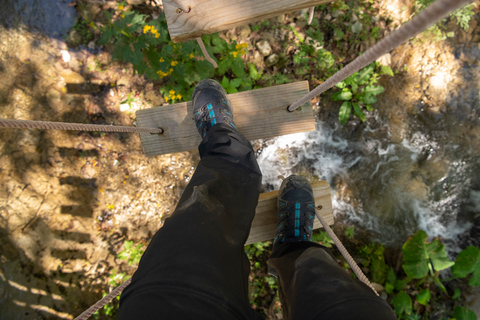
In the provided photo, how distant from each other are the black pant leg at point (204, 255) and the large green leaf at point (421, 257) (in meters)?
2.12

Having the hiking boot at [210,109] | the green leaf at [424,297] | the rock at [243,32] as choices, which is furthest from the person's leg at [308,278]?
the rock at [243,32]

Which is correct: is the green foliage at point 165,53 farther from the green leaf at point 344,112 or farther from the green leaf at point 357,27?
the green leaf at point 357,27

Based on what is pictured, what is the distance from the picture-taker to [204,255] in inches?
41.6

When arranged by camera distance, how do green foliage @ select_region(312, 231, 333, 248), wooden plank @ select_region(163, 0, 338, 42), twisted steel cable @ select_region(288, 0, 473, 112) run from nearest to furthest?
twisted steel cable @ select_region(288, 0, 473, 112) < wooden plank @ select_region(163, 0, 338, 42) < green foliage @ select_region(312, 231, 333, 248)

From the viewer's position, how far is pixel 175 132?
1.82 meters

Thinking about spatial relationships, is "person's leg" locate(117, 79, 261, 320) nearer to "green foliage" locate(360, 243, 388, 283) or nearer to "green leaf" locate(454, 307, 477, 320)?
"green foliage" locate(360, 243, 388, 283)

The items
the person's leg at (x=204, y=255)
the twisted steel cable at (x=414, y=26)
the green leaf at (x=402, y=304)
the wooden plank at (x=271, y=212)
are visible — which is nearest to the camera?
the twisted steel cable at (x=414, y=26)

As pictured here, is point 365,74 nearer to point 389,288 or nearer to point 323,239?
point 323,239

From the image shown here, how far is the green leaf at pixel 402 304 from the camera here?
97.2 inches

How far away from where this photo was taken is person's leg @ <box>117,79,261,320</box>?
92 cm

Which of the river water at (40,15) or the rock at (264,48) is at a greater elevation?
the river water at (40,15)

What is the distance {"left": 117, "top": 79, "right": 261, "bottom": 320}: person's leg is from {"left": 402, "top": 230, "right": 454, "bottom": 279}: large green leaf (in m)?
2.11

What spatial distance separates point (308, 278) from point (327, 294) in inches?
5.3

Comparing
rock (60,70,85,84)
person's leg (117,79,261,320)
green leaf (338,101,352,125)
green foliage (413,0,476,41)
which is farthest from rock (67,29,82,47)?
green foliage (413,0,476,41)
